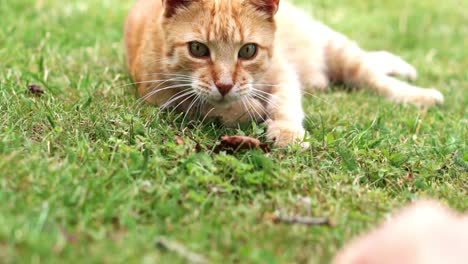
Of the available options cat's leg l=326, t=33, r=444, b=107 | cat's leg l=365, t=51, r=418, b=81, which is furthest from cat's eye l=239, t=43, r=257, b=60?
cat's leg l=365, t=51, r=418, b=81

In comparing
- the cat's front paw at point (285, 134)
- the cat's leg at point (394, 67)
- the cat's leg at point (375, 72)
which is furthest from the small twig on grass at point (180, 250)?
the cat's leg at point (394, 67)

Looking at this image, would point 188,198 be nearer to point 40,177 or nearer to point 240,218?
point 240,218

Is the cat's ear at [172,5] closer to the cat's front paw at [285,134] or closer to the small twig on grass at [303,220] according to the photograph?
the cat's front paw at [285,134]

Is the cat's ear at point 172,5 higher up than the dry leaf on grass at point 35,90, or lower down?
higher up

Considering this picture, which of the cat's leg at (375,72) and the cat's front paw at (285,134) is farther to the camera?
the cat's leg at (375,72)

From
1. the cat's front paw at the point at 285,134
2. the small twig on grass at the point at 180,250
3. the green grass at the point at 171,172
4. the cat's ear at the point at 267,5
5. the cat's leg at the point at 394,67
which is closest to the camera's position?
the small twig on grass at the point at 180,250

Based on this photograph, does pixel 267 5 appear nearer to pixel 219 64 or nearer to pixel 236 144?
pixel 219 64

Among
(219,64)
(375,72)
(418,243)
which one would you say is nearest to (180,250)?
(418,243)

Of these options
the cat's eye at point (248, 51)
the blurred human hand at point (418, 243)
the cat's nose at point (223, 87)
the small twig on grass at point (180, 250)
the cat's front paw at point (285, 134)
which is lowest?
the small twig on grass at point (180, 250)
